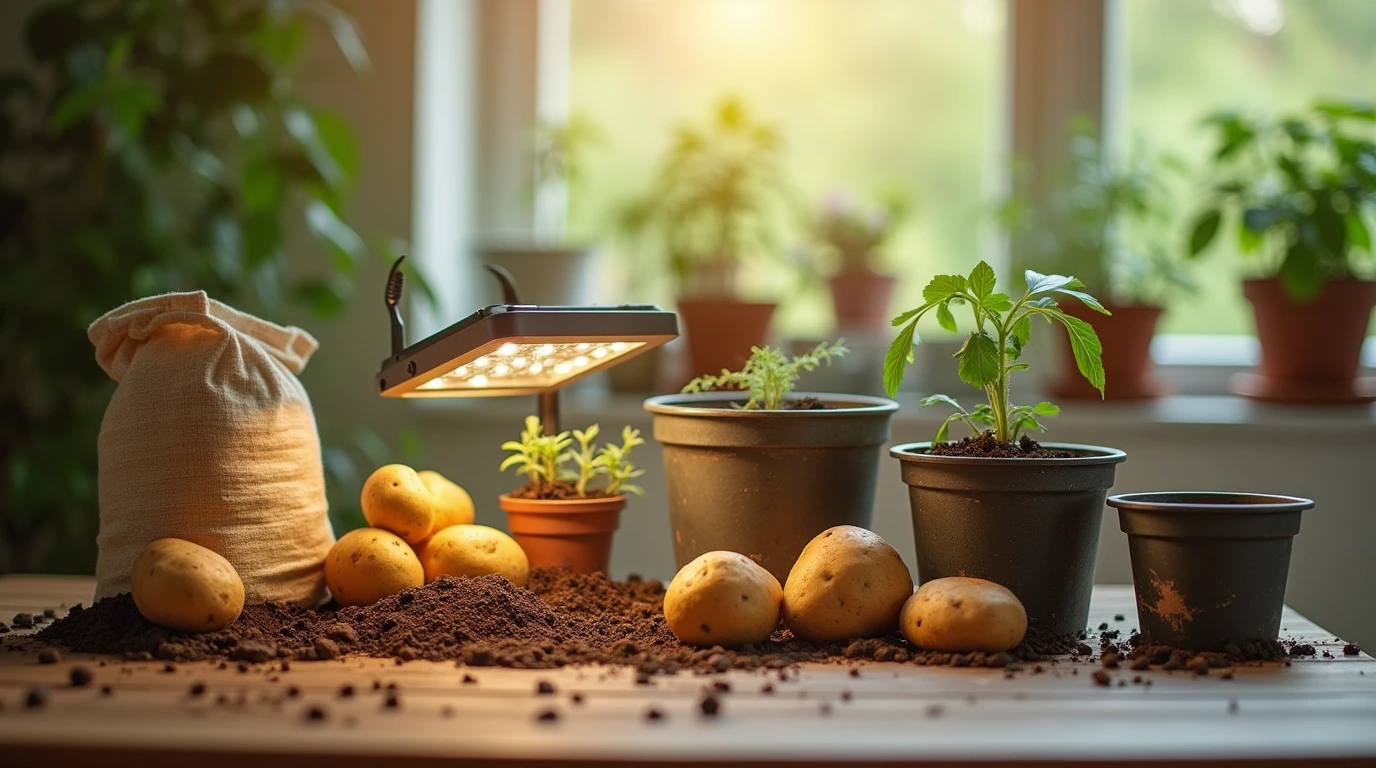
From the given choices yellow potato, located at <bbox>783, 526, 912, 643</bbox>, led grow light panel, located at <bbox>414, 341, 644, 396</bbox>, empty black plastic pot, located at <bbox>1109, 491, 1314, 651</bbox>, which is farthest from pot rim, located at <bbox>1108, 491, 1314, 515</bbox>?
led grow light panel, located at <bbox>414, 341, 644, 396</bbox>

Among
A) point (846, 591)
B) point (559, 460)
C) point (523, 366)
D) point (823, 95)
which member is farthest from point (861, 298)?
point (846, 591)

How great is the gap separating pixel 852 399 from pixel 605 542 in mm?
333

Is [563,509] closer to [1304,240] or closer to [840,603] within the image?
[840,603]

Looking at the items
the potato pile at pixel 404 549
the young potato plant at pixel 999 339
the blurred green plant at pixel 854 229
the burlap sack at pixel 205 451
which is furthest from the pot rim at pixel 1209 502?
the blurred green plant at pixel 854 229

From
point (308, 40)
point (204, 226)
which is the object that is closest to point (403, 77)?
point (308, 40)

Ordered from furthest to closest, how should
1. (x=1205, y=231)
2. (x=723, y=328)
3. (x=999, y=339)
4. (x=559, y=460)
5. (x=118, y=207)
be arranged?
1. (x=723, y=328)
2. (x=1205, y=231)
3. (x=118, y=207)
4. (x=559, y=460)
5. (x=999, y=339)

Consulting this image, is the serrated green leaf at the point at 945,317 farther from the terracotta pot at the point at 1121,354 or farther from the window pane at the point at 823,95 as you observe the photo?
the window pane at the point at 823,95

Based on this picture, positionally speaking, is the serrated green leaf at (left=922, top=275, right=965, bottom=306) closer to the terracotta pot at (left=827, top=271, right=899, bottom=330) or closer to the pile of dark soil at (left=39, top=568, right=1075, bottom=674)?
the pile of dark soil at (left=39, top=568, right=1075, bottom=674)

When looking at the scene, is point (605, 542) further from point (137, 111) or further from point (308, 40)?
point (308, 40)

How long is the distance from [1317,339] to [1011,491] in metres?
1.40

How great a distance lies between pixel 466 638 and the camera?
114 centimetres

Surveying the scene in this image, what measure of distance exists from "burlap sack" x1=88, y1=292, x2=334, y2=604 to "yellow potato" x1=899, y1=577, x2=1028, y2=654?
63 centimetres

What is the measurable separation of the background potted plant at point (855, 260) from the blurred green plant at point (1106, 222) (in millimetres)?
266

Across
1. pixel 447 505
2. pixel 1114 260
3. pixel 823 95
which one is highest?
pixel 823 95
